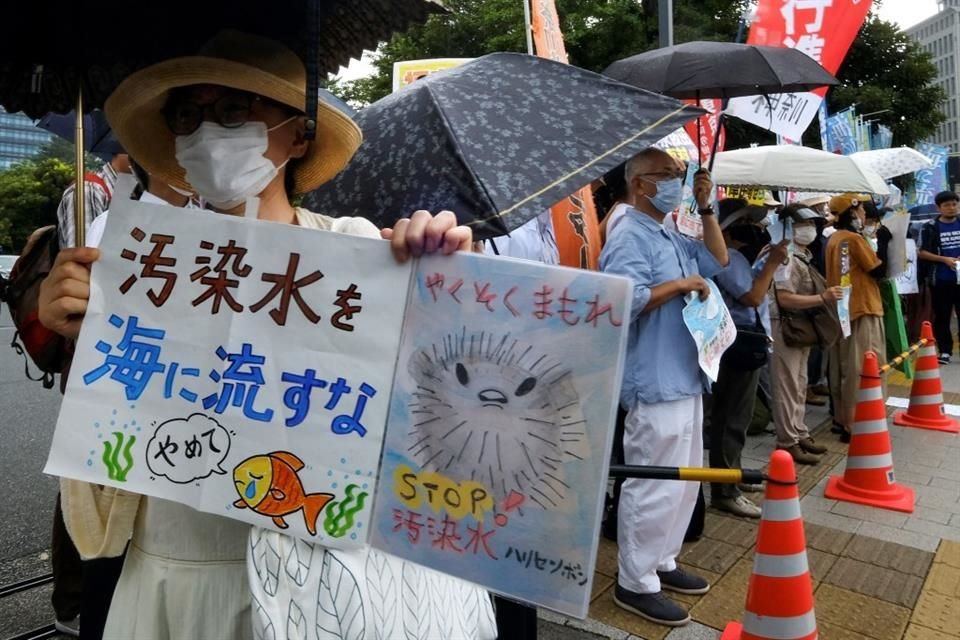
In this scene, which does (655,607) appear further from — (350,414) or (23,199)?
(23,199)

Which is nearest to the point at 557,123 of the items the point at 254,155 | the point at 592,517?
the point at 254,155

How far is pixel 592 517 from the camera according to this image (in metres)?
1.05

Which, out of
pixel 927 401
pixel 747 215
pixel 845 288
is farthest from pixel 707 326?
pixel 927 401

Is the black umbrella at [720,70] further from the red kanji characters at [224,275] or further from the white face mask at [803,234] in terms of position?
the red kanji characters at [224,275]

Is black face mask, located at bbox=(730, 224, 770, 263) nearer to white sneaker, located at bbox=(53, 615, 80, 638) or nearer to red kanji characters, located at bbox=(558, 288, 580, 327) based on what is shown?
red kanji characters, located at bbox=(558, 288, 580, 327)

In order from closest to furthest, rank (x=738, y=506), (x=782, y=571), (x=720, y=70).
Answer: (x=782, y=571)
(x=720, y=70)
(x=738, y=506)

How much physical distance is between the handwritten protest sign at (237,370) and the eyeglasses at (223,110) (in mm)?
220

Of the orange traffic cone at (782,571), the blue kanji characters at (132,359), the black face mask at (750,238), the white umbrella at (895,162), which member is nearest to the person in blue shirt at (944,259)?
the white umbrella at (895,162)

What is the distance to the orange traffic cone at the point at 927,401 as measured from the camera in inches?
241

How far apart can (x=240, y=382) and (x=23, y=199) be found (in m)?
35.8

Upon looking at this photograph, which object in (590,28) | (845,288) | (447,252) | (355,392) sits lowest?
(355,392)

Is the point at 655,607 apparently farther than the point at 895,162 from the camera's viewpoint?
No

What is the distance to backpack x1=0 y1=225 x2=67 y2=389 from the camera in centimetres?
157

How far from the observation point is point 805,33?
539 cm
